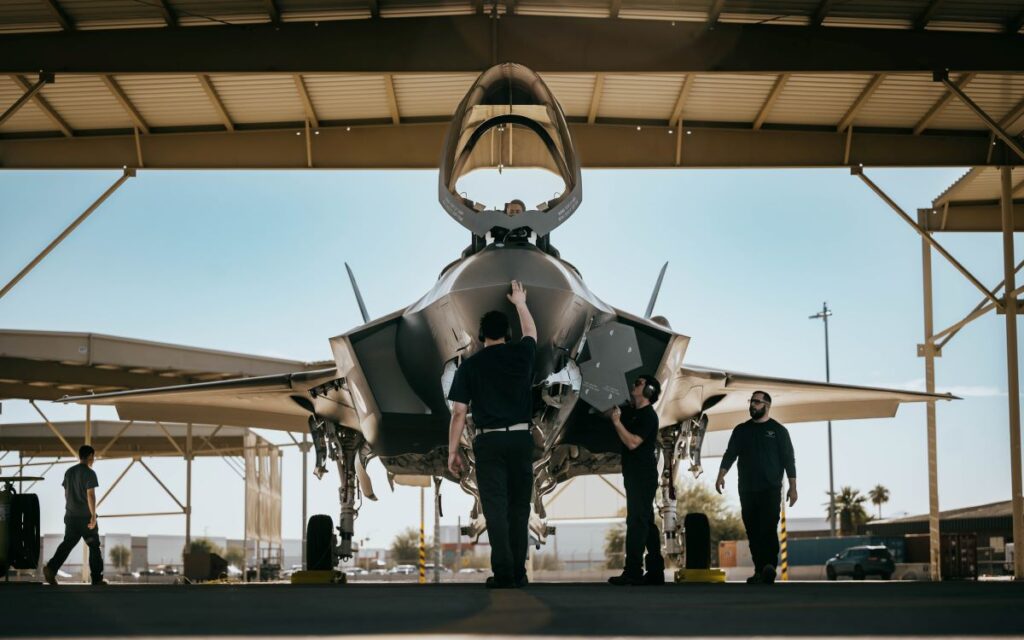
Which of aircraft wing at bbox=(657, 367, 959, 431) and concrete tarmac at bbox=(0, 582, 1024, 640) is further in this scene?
aircraft wing at bbox=(657, 367, 959, 431)

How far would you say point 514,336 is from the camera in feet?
24.7

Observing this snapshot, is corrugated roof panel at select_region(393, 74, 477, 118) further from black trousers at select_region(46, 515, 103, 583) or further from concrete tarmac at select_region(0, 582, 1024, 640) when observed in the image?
concrete tarmac at select_region(0, 582, 1024, 640)

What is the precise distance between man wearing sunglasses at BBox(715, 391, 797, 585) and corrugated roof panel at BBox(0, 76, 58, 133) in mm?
11046

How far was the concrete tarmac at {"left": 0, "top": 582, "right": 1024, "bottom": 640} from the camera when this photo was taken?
3695 mm

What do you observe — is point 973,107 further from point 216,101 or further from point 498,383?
point 498,383

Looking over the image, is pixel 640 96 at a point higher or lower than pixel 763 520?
higher

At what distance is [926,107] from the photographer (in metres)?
16.5

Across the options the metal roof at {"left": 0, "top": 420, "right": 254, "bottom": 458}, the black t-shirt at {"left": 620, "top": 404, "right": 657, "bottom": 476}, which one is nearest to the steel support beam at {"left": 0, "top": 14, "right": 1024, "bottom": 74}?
the black t-shirt at {"left": 620, "top": 404, "right": 657, "bottom": 476}

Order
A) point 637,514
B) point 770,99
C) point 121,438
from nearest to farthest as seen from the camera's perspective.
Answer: point 637,514 < point 770,99 < point 121,438

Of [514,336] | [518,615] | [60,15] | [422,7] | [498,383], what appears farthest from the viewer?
[422,7]

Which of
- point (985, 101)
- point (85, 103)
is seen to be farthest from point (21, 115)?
point (985, 101)

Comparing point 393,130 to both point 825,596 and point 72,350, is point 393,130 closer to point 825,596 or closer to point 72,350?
point 72,350

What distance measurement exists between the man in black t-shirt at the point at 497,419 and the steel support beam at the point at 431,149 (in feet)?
35.0

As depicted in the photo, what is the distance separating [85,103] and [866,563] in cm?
2759
